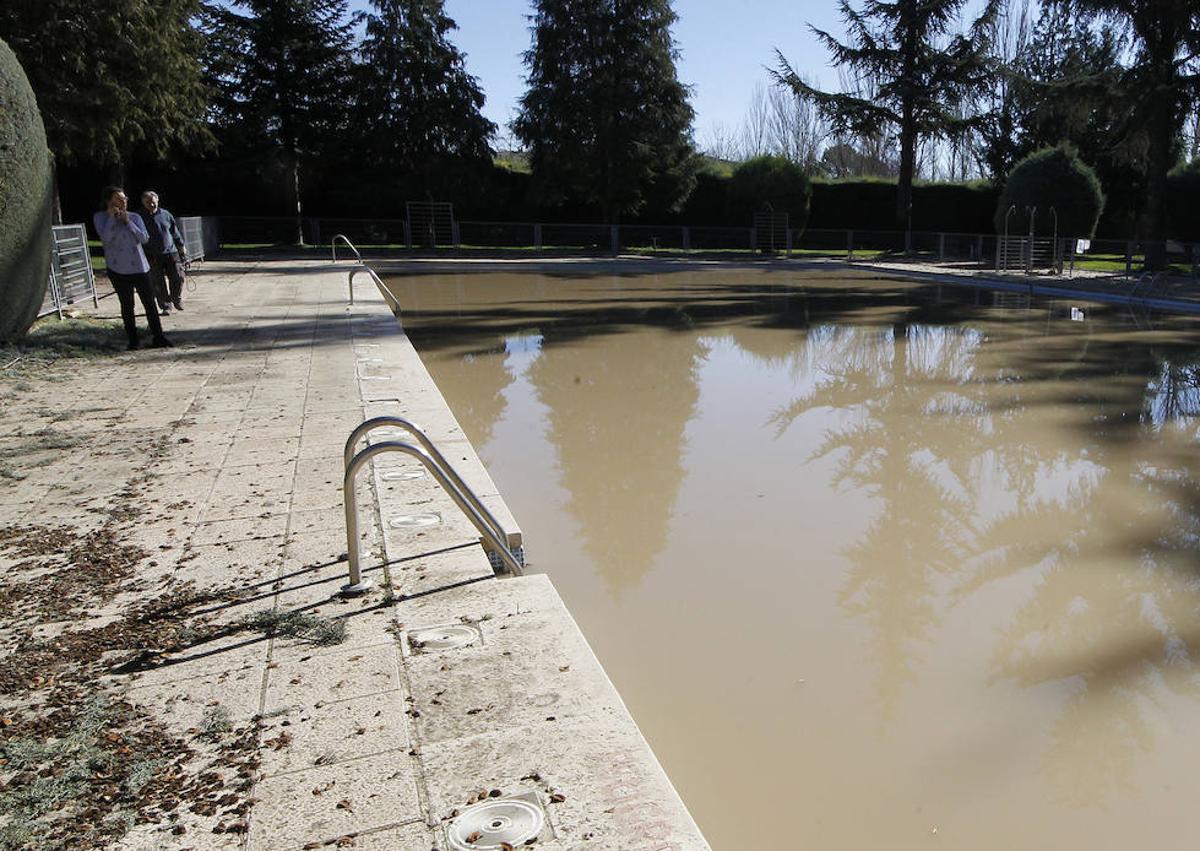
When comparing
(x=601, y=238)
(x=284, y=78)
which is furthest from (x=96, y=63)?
(x=601, y=238)

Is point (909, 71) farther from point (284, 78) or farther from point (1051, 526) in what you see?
point (1051, 526)

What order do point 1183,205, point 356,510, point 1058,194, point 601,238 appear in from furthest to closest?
1. point 601,238
2. point 1183,205
3. point 1058,194
4. point 356,510

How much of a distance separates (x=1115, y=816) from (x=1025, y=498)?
11.4 feet

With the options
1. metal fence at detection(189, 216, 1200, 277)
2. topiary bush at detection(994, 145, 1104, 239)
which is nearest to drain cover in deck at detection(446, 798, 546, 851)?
topiary bush at detection(994, 145, 1104, 239)

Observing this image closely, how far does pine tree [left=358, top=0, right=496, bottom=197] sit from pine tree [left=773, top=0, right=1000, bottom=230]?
12152 mm

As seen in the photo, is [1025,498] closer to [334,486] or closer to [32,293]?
[334,486]

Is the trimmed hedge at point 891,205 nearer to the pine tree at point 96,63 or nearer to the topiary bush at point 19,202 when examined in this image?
the pine tree at point 96,63

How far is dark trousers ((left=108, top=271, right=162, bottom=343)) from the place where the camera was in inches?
364

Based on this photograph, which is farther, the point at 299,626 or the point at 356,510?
the point at 356,510

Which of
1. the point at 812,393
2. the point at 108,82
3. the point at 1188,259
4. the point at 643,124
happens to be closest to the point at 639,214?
the point at 643,124

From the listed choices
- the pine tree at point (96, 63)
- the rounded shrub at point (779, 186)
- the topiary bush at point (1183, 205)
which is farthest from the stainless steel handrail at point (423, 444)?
the topiary bush at point (1183, 205)

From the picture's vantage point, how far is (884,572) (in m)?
5.00

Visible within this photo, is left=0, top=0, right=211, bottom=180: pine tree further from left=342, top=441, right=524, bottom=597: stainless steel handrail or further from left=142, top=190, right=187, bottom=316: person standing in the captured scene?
left=342, top=441, right=524, bottom=597: stainless steel handrail

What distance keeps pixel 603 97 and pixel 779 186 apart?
7.28 m
